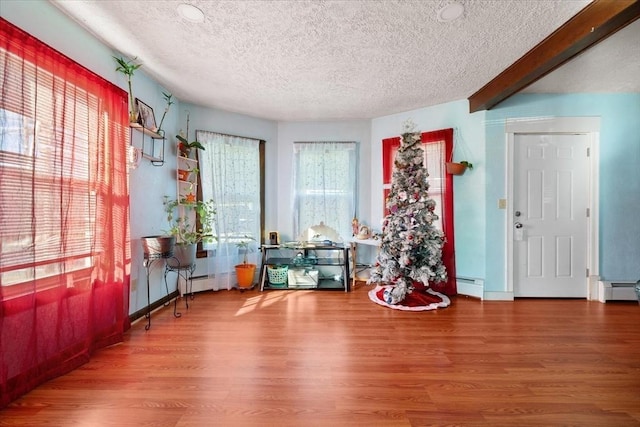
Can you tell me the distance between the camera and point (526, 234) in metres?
3.29

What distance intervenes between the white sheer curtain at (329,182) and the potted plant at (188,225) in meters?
1.28

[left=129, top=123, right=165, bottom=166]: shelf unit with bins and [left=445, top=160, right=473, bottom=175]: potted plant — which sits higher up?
[left=129, top=123, right=165, bottom=166]: shelf unit with bins

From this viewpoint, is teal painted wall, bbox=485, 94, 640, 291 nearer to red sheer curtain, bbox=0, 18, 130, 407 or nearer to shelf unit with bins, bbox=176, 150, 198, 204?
shelf unit with bins, bbox=176, 150, 198, 204

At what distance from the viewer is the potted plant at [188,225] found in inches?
113

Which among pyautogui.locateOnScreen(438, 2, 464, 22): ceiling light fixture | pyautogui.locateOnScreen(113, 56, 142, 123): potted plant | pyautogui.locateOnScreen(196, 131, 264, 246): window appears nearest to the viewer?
pyautogui.locateOnScreen(438, 2, 464, 22): ceiling light fixture

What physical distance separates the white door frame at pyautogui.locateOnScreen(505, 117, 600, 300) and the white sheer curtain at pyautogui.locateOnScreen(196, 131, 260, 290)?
331 centimetres

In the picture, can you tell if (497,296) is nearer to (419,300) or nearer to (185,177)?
(419,300)

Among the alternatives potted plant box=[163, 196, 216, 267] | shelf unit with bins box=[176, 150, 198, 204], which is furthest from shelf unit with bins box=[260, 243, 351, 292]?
shelf unit with bins box=[176, 150, 198, 204]

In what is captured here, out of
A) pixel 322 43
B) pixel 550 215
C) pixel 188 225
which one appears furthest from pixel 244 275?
pixel 550 215

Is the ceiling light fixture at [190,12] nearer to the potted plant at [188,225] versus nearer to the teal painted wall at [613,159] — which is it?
the potted plant at [188,225]

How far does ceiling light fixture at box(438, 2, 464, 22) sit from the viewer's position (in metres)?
1.77

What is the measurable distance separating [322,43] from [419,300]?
2.81 meters

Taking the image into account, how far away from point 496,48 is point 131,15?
285 centimetres

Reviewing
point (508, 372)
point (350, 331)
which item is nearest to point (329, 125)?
point (350, 331)
